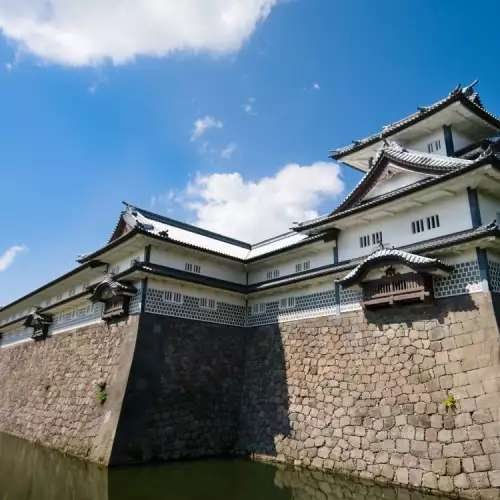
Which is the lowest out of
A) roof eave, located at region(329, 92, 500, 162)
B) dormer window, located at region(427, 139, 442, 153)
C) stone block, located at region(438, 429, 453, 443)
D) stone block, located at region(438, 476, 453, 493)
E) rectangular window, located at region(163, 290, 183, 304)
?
stone block, located at region(438, 476, 453, 493)

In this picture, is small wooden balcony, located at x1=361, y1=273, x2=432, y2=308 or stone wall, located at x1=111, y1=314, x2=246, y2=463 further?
stone wall, located at x1=111, y1=314, x2=246, y2=463

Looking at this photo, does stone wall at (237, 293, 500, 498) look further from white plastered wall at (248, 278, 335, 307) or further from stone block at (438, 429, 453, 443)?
white plastered wall at (248, 278, 335, 307)

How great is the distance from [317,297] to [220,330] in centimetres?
388

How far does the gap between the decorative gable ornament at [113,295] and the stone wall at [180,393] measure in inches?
41.8

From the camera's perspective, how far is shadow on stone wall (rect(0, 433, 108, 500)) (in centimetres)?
932

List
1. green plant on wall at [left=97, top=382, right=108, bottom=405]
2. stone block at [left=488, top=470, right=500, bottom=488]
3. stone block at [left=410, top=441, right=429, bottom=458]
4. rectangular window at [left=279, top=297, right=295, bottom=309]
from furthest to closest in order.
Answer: rectangular window at [left=279, top=297, right=295, bottom=309], green plant on wall at [left=97, top=382, right=108, bottom=405], stone block at [left=410, top=441, right=429, bottom=458], stone block at [left=488, top=470, right=500, bottom=488]

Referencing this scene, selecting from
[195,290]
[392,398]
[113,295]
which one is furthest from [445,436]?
[113,295]

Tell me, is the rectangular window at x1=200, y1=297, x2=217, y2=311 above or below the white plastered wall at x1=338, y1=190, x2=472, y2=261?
below

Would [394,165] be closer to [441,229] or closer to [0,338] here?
[441,229]

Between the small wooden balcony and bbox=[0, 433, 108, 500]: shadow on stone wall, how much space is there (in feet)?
26.0

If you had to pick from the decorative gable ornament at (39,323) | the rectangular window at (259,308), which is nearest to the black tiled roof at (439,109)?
the rectangular window at (259,308)

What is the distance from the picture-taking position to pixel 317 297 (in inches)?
539

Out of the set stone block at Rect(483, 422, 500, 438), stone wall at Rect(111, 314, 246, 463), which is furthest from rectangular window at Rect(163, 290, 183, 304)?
stone block at Rect(483, 422, 500, 438)

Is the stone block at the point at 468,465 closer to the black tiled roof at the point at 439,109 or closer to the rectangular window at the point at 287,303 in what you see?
the rectangular window at the point at 287,303
